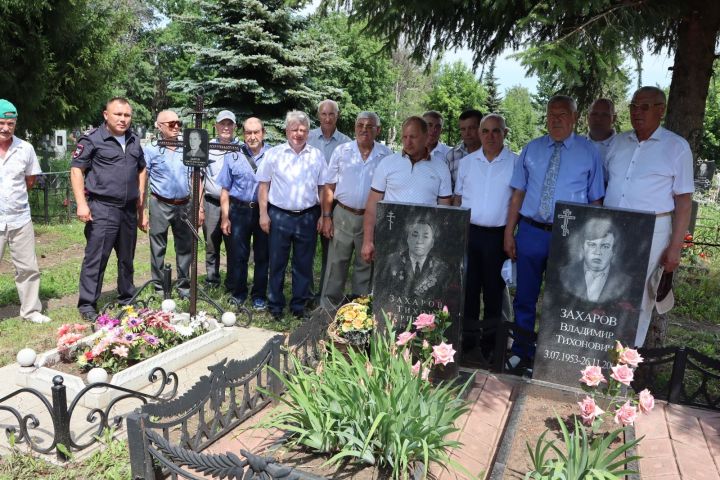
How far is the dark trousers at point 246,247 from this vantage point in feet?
20.1

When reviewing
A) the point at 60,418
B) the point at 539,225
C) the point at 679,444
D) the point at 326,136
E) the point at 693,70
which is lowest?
the point at 679,444

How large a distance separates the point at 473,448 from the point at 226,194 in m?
3.94

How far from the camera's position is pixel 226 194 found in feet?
20.0

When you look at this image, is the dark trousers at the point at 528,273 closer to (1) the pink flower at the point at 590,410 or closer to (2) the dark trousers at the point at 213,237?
(1) the pink flower at the point at 590,410

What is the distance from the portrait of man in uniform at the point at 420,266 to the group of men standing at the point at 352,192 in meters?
0.07

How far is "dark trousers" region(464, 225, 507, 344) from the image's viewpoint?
4594 millimetres

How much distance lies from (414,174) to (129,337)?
8.31ft

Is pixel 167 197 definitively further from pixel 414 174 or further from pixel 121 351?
pixel 414 174

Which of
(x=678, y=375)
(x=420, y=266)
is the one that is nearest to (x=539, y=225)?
(x=420, y=266)

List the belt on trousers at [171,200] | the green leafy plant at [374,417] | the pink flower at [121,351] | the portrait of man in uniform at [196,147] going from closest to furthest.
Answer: the green leafy plant at [374,417], the pink flower at [121,351], the portrait of man in uniform at [196,147], the belt on trousers at [171,200]

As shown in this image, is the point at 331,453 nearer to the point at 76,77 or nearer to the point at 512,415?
the point at 512,415

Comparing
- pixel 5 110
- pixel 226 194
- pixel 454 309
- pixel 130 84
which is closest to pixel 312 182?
pixel 226 194

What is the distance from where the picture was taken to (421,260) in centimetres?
411

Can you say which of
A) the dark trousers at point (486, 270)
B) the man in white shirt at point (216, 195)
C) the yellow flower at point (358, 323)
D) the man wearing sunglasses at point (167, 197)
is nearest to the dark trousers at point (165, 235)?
the man wearing sunglasses at point (167, 197)
